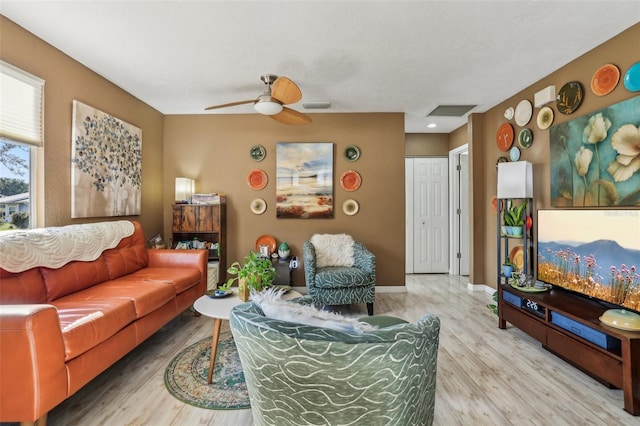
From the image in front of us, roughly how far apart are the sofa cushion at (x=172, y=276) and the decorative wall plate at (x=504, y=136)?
3.98 metres

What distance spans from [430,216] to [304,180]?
2491 mm

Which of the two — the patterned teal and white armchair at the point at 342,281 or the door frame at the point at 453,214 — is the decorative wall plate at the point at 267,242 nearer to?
the patterned teal and white armchair at the point at 342,281

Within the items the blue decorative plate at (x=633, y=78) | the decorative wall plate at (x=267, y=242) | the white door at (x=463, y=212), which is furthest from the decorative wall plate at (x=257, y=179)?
the blue decorative plate at (x=633, y=78)

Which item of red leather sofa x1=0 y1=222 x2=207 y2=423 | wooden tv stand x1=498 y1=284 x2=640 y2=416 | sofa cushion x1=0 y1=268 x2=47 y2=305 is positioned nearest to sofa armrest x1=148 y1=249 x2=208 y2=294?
red leather sofa x1=0 y1=222 x2=207 y2=423

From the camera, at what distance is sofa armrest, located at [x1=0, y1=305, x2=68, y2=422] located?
1371mm

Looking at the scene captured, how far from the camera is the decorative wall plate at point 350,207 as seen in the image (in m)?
4.21

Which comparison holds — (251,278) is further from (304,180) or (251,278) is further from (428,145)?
(428,145)

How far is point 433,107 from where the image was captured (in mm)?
3939

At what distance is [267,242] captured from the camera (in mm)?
4180

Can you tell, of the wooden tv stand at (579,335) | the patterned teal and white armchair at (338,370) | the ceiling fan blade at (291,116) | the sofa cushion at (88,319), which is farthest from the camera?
the ceiling fan blade at (291,116)

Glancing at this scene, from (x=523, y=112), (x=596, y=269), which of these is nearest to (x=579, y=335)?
(x=596, y=269)

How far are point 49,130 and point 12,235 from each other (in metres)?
1.04

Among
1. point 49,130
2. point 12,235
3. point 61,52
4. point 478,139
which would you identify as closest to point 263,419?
point 12,235

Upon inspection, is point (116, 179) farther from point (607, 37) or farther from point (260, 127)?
point (607, 37)
